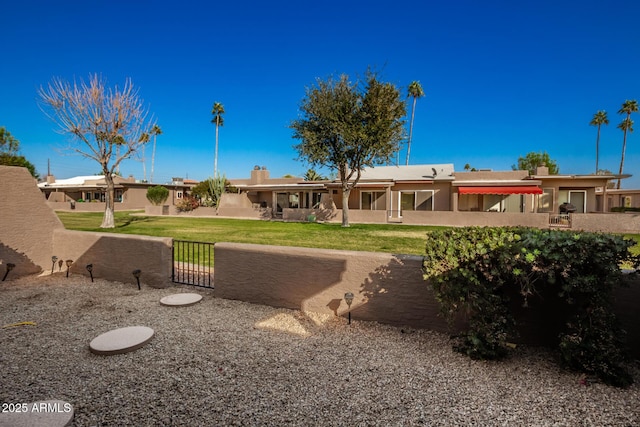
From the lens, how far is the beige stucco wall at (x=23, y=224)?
8.48m

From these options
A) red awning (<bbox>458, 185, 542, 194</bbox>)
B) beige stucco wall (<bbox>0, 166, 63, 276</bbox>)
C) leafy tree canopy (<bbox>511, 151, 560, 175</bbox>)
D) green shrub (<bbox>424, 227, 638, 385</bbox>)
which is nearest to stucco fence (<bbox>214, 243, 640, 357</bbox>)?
green shrub (<bbox>424, 227, 638, 385</bbox>)

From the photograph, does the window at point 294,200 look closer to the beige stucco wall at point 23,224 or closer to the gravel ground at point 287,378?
the beige stucco wall at point 23,224

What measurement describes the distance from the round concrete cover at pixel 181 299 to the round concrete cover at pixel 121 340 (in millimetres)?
1357

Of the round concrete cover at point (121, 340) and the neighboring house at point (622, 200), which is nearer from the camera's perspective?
the round concrete cover at point (121, 340)

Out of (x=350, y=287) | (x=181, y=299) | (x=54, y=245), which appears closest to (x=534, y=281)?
(x=350, y=287)

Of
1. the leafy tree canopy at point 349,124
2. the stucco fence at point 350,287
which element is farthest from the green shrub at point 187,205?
the stucco fence at point 350,287

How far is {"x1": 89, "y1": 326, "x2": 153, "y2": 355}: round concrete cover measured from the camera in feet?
14.5

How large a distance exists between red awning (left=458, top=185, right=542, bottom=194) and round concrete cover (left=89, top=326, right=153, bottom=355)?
2373 cm

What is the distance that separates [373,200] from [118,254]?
2342 centimetres

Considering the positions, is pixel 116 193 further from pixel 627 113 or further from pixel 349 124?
pixel 627 113

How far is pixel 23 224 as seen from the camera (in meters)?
8.84

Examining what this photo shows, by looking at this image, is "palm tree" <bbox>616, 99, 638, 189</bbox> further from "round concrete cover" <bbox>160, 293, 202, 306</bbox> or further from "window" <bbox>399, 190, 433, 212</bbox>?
"round concrete cover" <bbox>160, 293, 202, 306</bbox>

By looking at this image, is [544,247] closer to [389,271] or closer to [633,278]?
[633,278]

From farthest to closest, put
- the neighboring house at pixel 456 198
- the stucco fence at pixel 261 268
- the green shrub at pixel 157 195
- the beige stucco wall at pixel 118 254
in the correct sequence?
the green shrub at pixel 157 195, the neighboring house at pixel 456 198, the beige stucco wall at pixel 118 254, the stucco fence at pixel 261 268
